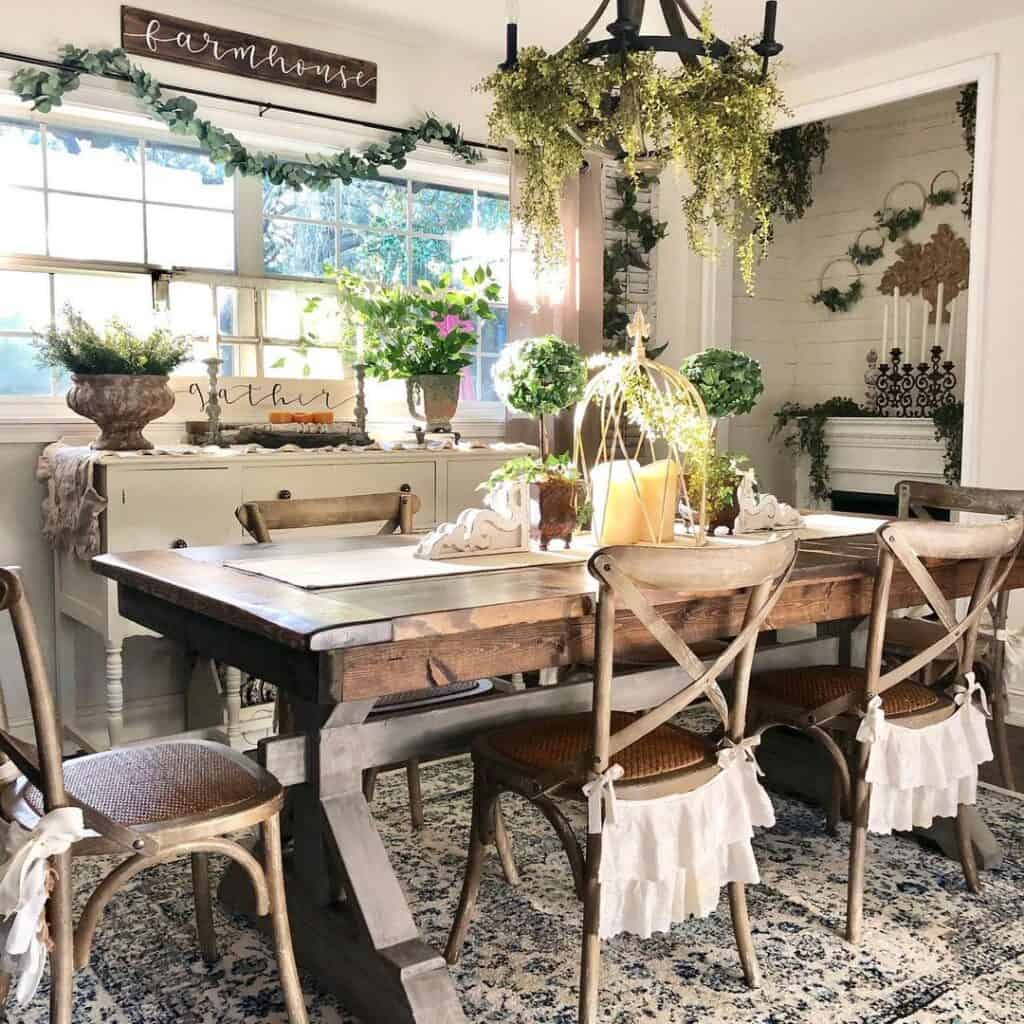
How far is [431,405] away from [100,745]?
63.9 inches

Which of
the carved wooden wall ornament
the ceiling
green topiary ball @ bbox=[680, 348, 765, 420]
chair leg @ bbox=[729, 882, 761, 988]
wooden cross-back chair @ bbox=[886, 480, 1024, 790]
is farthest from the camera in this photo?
the carved wooden wall ornament

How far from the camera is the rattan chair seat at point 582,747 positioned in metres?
1.93

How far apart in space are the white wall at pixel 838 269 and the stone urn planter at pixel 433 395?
7.61ft

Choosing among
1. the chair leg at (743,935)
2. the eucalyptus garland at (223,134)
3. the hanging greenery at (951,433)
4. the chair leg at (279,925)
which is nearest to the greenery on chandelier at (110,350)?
the eucalyptus garland at (223,134)

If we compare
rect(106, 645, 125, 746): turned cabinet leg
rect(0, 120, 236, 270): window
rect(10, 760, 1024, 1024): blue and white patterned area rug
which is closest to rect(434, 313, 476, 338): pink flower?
rect(0, 120, 236, 270): window

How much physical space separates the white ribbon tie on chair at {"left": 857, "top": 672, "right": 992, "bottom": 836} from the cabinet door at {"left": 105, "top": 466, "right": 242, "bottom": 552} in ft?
6.64

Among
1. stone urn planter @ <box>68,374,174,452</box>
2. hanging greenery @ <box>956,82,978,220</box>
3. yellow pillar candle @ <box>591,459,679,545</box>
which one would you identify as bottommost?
yellow pillar candle @ <box>591,459,679,545</box>

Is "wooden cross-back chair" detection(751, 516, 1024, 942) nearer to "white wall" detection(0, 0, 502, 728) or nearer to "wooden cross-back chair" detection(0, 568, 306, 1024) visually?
"wooden cross-back chair" detection(0, 568, 306, 1024)

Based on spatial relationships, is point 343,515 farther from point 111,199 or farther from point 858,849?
point 111,199

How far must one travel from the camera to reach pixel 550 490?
2.38 meters

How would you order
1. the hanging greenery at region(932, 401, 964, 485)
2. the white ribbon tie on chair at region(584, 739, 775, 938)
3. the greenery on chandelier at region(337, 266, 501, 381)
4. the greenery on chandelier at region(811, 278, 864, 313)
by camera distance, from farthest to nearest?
1. the greenery on chandelier at region(811, 278, 864, 313)
2. the hanging greenery at region(932, 401, 964, 485)
3. the greenery on chandelier at region(337, 266, 501, 381)
4. the white ribbon tie on chair at region(584, 739, 775, 938)

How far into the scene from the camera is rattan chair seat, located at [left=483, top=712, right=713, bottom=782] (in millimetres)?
1932

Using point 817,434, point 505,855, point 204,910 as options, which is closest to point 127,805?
point 204,910

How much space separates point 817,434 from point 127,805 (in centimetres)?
469
